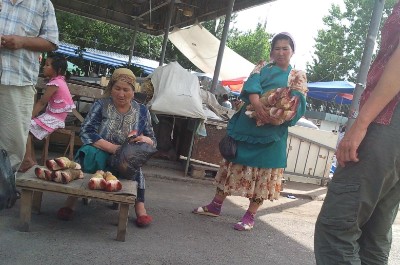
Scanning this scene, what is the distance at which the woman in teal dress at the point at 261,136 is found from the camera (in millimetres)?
4125

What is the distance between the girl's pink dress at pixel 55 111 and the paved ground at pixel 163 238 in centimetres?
92

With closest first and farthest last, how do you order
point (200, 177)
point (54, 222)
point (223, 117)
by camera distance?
point (54, 222) → point (200, 177) → point (223, 117)

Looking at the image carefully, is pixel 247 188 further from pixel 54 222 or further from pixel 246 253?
pixel 54 222

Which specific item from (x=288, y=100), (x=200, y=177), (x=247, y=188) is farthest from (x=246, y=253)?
(x=200, y=177)

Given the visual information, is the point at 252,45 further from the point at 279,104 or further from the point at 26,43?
the point at 26,43

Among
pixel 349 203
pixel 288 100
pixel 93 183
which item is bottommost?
pixel 93 183

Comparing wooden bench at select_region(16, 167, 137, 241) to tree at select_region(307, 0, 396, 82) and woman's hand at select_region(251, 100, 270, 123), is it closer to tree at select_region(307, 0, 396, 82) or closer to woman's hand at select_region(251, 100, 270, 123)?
woman's hand at select_region(251, 100, 270, 123)

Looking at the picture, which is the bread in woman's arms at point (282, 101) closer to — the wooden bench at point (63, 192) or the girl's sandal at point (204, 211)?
the girl's sandal at point (204, 211)

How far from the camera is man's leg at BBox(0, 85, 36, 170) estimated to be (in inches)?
130

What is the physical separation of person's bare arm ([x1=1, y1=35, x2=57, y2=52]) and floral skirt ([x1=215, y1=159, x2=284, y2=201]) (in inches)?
85.5

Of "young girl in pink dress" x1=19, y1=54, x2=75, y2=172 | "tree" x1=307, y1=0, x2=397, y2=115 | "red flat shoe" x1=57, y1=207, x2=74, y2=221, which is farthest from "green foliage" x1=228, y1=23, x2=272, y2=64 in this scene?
"red flat shoe" x1=57, y1=207, x2=74, y2=221

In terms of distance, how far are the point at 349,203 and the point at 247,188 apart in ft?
7.95

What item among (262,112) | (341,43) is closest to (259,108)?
(262,112)

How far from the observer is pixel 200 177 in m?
6.58
